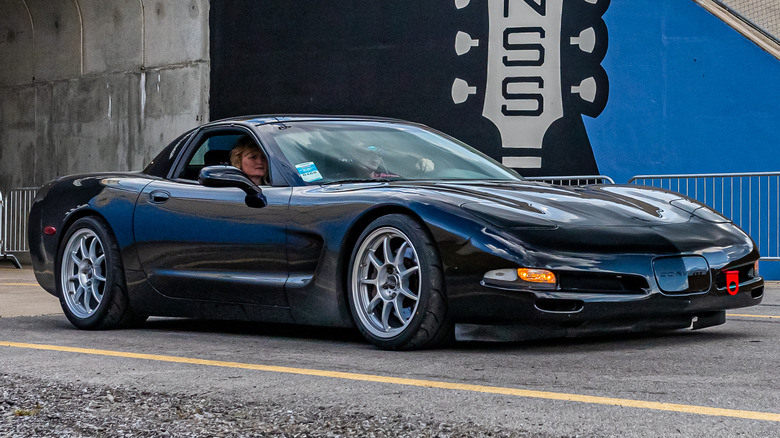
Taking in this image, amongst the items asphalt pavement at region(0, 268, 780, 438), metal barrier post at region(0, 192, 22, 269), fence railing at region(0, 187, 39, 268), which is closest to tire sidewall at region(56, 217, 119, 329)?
asphalt pavement at region(0, 268, 780, 438)

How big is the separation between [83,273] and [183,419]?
375 centimetres

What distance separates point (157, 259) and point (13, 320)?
1678 millimetres

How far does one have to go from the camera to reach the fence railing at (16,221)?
17.1 metres

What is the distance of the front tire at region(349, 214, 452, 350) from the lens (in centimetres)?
523

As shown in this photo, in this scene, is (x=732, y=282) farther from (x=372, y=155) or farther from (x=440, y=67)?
(x=440, y=67)

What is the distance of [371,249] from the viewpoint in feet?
18.1

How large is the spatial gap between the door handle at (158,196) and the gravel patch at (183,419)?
8.14 ft

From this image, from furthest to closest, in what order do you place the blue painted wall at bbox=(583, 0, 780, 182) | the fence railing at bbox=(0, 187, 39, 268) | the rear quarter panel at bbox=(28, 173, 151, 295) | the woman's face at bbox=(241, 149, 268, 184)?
the fence railing at bbox=(0, 187, 39, 268) < the blue painted wall at bbox=(583, 0, 780, 182) < the rear quarter panel at bbox=(28, 173, 151, 295) < the woman's face at bbox=(241, 149, 268, 184)

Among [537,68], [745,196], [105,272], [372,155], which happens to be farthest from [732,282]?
[537,68]

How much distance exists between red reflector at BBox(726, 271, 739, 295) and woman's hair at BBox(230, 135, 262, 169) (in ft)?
9.00

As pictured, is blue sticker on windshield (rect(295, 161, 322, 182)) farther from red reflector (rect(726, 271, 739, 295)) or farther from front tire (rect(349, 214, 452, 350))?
red reflector (rect(726, 271, 739, 295))

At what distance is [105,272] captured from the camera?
709 centimetres

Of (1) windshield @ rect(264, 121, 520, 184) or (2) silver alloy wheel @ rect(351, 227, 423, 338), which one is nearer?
(2) silver alloy wheel @ rect(351, 227, 423, 338)

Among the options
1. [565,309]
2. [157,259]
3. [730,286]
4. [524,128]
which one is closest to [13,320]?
[157,259]
